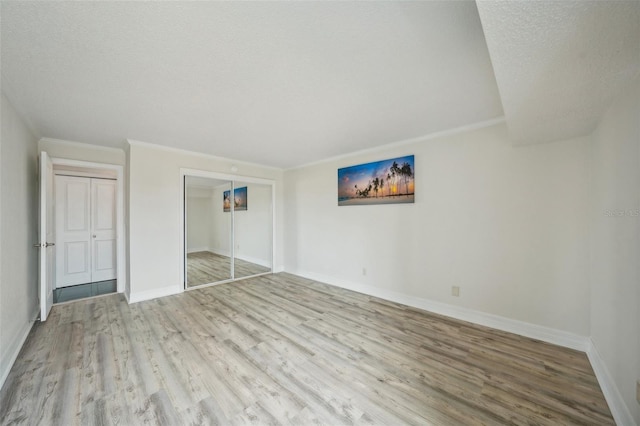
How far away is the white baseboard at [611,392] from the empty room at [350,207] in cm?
2

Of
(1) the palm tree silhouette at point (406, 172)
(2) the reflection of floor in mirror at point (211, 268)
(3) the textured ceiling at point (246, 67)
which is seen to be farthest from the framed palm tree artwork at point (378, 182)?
(2) the reflection of floor in mirror at point (211, 268)

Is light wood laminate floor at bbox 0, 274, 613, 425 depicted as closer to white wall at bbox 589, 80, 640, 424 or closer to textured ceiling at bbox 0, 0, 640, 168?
white wall at bbox 589, 80, 640, 424

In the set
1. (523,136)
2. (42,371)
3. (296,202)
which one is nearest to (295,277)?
(296,202)

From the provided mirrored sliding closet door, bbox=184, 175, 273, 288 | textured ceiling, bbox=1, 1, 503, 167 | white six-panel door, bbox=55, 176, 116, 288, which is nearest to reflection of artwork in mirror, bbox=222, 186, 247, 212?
mirrored sliding closet door, bbox=184, 175, 273, 288

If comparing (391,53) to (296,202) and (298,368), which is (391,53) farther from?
(296,202)

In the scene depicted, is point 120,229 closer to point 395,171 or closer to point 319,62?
point 319,62

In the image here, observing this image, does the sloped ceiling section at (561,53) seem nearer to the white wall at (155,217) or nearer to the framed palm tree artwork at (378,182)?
the framed palm tree artwork at (378,182)

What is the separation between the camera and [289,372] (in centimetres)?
194

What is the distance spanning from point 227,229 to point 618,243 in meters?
5.25

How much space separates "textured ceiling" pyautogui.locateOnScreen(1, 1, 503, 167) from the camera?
4.19ft

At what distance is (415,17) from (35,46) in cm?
238

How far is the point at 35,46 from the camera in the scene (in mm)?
1495

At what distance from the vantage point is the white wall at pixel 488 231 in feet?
7.61

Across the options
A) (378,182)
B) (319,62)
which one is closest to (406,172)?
(378,182)
